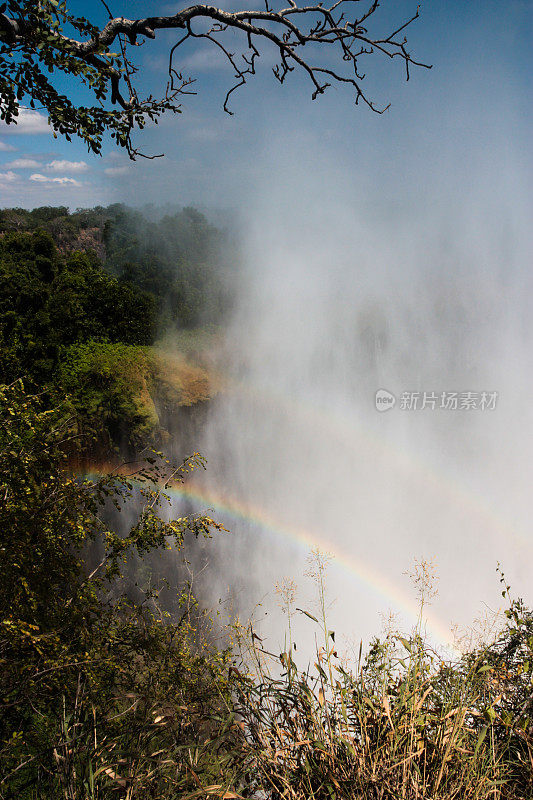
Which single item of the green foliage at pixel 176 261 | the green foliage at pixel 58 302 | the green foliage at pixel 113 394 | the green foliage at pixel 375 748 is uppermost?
the green foliage at pixel 176 261

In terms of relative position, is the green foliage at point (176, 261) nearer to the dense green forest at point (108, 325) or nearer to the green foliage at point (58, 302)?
the dense green forest at point (108, 325)

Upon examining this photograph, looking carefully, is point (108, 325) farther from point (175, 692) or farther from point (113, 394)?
point (175, 692)

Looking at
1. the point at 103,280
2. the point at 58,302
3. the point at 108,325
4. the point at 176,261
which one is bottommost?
the point at 108,325

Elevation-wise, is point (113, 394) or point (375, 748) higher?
point (375, 748)

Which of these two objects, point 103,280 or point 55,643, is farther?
point 103,280

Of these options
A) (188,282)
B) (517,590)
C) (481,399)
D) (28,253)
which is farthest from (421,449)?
(28,253)

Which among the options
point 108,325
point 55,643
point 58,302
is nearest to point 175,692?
point 55,643

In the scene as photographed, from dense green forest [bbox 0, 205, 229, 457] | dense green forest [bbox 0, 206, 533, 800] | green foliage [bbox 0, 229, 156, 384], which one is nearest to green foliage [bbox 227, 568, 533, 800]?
dense green forest [bbox 0, 206, 533, 800]

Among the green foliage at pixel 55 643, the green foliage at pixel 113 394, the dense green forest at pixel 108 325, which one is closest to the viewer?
the green foliage at pixel 55 643

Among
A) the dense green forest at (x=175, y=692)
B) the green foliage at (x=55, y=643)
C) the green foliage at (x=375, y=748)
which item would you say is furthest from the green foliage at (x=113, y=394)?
the green foliage at (x=375, y=748)

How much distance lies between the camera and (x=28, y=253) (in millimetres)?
22312

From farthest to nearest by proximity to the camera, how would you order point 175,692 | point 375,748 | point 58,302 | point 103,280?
1. point 103,280
2. point 58,302
3. point 175,692
4. point 375,748

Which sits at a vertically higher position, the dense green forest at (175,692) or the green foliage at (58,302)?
the green foliage at (58,302)

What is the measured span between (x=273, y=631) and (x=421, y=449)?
12.6 m
